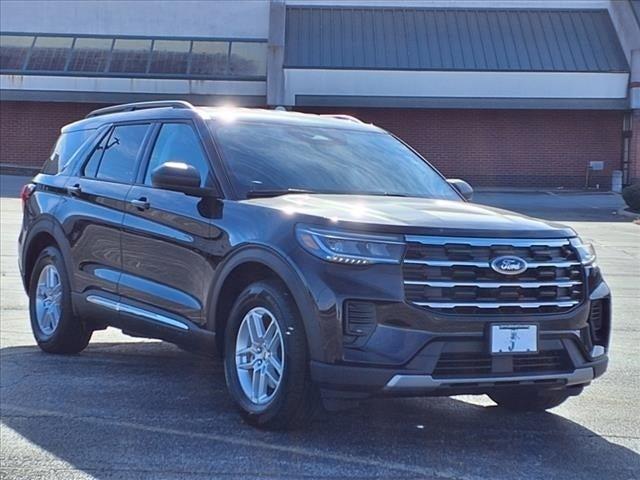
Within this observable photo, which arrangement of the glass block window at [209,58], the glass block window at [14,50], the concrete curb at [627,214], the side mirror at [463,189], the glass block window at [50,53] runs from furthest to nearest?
the glass block window at [14,50], the glass block window at [50,53], the glass block window at [209,58], the concrete curb at [627,214], the side mirror at [463,189]

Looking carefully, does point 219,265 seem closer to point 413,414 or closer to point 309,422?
point 309,422

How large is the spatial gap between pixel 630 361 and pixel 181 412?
3906 millimetres

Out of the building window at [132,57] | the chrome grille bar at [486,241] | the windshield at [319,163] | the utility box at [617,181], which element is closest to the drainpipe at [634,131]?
the utility box at [617,181]

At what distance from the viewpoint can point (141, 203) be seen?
6.18 meters

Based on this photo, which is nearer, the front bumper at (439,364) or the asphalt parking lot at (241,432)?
the front bumper at (439,364)

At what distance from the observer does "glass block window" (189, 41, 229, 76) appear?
30.7 metres

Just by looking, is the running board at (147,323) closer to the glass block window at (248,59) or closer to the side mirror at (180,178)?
the side mirror at (180,178)

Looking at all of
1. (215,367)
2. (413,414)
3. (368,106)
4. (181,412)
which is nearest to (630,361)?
(413,414)

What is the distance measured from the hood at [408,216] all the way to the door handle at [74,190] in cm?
223

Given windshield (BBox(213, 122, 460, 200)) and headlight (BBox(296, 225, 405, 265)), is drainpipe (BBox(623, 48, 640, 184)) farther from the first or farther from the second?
headlight (BBox(296, 225, 405, 265))

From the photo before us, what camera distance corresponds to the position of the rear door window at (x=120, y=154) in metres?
6.67

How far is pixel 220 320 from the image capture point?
551 centimetres

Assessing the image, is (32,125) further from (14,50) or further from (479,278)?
(479,278)

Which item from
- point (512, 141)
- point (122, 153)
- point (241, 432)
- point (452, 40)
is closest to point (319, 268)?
point (241, 432)
